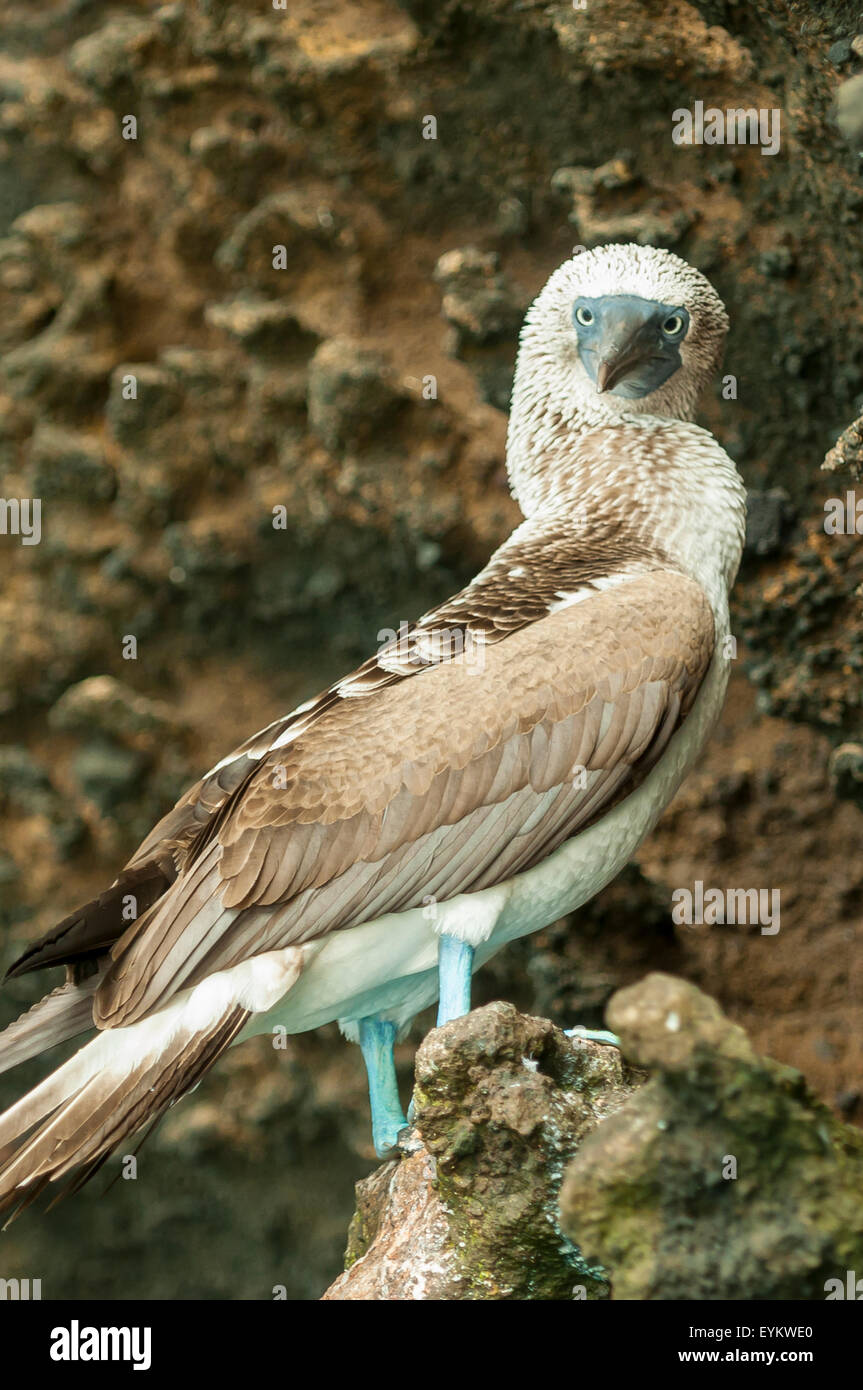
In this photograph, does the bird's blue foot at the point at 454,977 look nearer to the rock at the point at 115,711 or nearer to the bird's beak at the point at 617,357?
the bird's beak at the point at 617,357

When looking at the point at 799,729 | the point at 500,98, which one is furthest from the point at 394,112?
the point at 799,729

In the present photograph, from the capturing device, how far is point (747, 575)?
5086mm

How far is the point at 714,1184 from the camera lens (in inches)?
93.1

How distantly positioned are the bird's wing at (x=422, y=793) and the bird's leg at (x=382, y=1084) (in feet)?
1.91

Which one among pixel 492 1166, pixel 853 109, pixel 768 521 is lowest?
pixel 492 1166

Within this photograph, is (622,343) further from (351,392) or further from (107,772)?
(107,772)

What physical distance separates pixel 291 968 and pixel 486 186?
133 inches

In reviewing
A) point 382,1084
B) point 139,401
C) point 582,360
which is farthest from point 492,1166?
point 139,401

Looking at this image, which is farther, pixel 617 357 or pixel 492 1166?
pixel 617 357

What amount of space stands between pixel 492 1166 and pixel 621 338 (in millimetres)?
1950

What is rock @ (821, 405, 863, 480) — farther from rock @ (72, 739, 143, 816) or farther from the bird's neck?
rock @ (72, 739, 143, 816)

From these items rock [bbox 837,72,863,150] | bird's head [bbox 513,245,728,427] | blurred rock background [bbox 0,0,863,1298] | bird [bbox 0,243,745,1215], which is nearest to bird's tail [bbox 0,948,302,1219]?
bird [bbox 0,243,745,1215]

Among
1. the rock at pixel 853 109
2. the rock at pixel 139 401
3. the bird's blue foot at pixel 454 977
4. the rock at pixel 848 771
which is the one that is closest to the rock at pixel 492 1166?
the bird's blue foot at pixel 454 977

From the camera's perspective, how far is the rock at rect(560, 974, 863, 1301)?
231 centimetres
